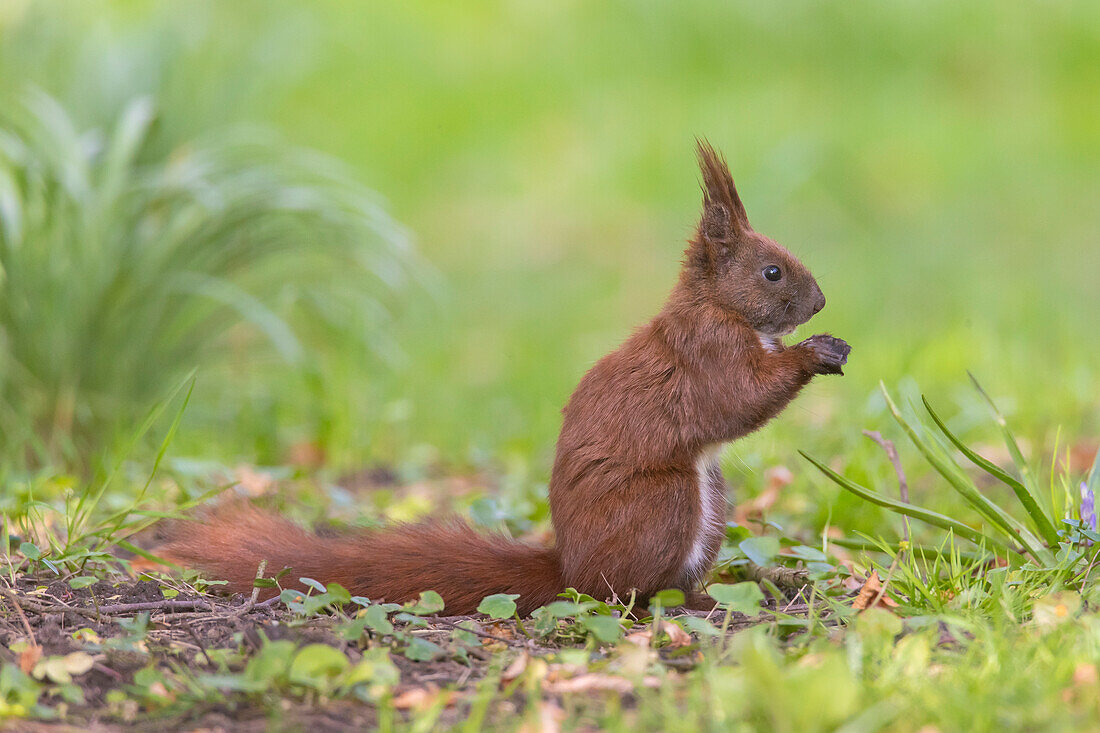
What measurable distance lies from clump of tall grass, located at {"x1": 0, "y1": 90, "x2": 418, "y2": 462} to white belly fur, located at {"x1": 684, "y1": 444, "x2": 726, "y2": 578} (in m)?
1.85

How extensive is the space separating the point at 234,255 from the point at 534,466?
1392 mm

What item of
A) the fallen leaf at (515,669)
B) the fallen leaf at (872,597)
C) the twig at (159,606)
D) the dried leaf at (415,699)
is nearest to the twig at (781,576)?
the fallen leaf at (872,597)

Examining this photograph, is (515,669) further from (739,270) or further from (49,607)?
(739,270)

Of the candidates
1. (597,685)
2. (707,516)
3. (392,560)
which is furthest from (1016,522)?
(392,560)

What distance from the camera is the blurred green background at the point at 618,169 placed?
4770 mm

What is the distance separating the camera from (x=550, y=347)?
6.31 m

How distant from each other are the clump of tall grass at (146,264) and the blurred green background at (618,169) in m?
0.22

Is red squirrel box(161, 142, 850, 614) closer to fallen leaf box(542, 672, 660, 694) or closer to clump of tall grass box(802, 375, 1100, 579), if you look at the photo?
clump of tall grass box(802, 375, 1100, 579)

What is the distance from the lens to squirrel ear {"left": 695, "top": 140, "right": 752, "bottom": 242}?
280cm

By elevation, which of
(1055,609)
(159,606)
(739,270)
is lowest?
(159,606)

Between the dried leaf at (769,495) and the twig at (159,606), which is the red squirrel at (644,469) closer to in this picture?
the twig at (159,606)

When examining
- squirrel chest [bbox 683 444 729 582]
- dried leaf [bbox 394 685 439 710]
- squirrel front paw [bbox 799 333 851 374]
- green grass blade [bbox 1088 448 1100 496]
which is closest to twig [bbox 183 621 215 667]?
dried leaf [bbox 394 685 439 710]

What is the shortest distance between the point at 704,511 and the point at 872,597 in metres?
0.41

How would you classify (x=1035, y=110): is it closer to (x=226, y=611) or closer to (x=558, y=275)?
(x=558, y=275)
